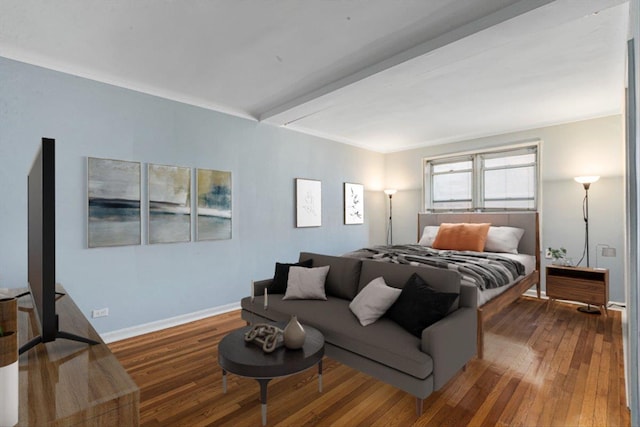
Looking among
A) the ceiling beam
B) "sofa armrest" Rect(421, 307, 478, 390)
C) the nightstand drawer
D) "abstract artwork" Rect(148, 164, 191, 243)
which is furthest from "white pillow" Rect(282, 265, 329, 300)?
the nightstand drawer

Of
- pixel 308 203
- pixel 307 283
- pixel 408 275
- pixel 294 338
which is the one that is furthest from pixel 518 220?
pixel 294 338

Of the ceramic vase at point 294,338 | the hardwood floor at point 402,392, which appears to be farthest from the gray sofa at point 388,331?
the ceramic vase at point 294,338

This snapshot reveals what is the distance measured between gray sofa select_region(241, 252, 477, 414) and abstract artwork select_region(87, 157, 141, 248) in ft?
4.86

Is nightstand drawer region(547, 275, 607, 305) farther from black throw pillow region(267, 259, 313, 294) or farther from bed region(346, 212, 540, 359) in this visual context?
black throw pillow region(267, 259, 313, 294)

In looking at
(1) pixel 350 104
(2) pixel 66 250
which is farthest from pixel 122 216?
(1) pixel 350 104

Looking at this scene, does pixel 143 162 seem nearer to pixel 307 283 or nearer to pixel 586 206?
pixel 307 283

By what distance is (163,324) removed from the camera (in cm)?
353

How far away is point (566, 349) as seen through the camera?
294 cm

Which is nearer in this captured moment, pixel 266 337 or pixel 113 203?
pixel 266 337

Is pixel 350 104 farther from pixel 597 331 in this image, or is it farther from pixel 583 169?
pixel 597 331

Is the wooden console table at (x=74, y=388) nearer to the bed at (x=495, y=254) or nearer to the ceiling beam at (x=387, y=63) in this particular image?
the bed at (x=495, y=254)

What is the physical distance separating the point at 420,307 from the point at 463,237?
2.80 meters

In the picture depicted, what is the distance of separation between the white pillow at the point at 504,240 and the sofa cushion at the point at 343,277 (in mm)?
2564

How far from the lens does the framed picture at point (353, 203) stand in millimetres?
5840
